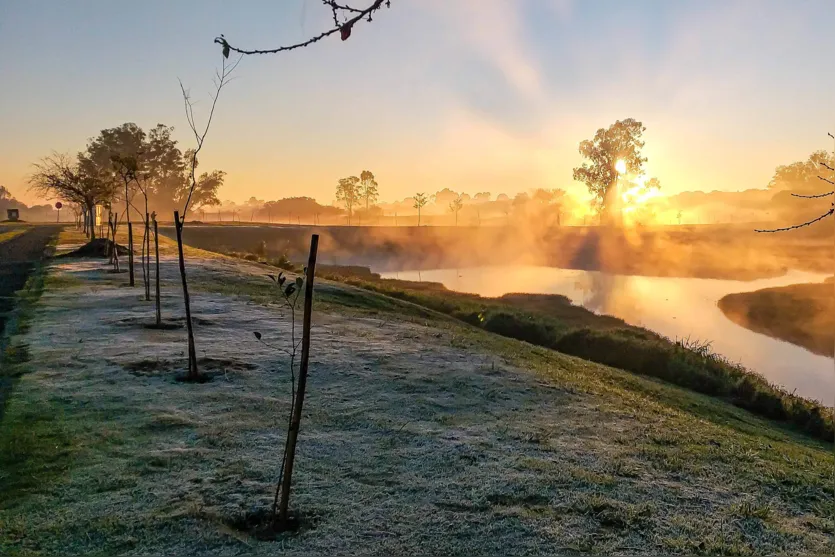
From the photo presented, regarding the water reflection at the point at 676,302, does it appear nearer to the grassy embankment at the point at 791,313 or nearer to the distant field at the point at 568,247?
the grassy embankment at the point at 791,313

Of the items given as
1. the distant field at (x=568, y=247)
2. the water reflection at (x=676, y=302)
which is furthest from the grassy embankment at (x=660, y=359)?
the distant field at (x=568, y=247)

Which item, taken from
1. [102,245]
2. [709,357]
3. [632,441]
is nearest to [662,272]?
[709,357]

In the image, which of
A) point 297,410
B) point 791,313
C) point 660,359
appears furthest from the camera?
point 791,313

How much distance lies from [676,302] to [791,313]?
823cm

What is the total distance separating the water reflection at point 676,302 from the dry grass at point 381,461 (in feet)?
51.6

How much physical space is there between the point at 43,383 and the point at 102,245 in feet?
75.3

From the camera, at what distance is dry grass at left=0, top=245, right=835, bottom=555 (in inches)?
197

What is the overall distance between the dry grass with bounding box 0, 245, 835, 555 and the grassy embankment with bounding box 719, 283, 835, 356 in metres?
22.8

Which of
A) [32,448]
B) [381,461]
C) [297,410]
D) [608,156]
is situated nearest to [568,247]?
[608,156]

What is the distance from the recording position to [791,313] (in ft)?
116

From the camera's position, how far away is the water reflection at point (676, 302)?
82.9 ft

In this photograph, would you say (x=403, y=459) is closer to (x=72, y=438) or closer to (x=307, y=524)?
(x=307, y=524)

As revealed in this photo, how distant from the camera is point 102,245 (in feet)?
96.7

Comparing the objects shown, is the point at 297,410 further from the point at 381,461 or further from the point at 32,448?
the point at 32,448
